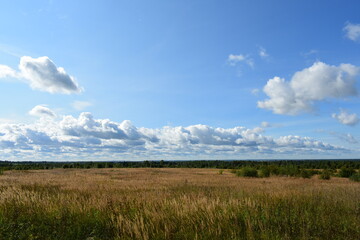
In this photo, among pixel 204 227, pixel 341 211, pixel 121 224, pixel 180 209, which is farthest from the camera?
pixel 341 211

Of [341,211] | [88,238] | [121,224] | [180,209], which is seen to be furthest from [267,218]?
[88,238]

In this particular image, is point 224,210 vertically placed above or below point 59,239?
above

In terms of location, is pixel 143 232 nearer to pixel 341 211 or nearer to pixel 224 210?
pixel 224 210

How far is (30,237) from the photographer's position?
5543mm

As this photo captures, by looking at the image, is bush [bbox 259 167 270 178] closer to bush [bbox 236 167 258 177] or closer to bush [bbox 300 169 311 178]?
bush [bbox 236 167 258 177]

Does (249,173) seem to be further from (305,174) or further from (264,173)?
(305,174)

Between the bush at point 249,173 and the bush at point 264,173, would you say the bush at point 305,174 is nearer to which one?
the bush at point 264,173

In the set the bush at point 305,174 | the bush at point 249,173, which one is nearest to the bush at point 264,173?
the bush at point 249,173

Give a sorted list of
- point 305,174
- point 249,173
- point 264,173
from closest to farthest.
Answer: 1. point 305,174
2. point 264,173
3. point 249,173

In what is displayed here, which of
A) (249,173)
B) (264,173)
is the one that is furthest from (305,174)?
(249,173)

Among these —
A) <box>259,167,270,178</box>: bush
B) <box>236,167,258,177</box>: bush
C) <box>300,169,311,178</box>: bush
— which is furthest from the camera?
<box>236,167,258,177</box>: bush

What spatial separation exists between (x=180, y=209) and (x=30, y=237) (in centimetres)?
377

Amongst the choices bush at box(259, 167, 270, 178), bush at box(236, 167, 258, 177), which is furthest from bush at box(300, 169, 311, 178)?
bush at box(236, 167, 258, 177)

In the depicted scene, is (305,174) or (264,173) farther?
(264,173)
